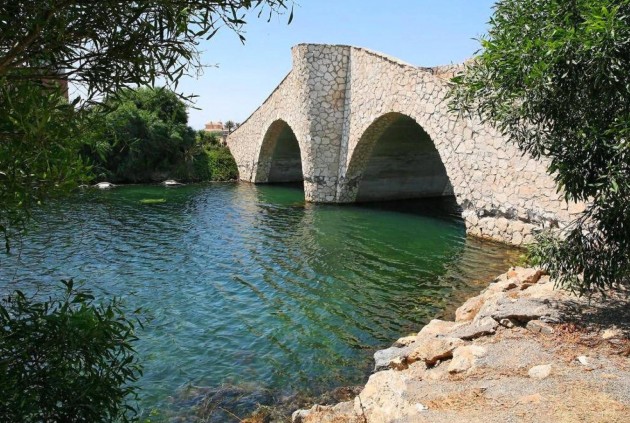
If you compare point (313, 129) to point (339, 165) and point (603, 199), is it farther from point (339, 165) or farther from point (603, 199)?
point (603, 199)

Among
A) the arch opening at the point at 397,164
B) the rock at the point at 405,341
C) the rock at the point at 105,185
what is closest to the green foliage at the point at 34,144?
the rock at the point at 405,341

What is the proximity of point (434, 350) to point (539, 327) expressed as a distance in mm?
1276

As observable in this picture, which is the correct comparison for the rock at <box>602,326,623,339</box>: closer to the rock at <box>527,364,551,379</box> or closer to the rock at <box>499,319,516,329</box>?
the rock at <box>499,319,516,329</box>

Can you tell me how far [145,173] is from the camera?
30.9 m

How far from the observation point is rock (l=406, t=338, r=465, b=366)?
224 inches

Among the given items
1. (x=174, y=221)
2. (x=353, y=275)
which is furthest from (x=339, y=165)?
(x=353, y=275)

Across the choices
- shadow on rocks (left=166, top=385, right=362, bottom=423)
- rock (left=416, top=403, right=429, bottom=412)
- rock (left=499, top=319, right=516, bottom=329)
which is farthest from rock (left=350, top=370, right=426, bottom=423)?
rock (left=499, top=319, right=516, bottom=329)

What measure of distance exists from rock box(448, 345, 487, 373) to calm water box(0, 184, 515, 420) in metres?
1.57

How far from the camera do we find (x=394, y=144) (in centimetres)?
2131

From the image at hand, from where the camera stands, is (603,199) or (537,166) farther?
(537,166)

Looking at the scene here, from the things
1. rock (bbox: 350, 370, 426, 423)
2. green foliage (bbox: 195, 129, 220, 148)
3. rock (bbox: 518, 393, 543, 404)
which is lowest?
rock (bbox: 350, 370, 426, 423)

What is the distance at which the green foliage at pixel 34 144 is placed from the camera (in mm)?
2580

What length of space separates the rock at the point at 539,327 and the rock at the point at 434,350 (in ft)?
2.72

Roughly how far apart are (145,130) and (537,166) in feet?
76.7
